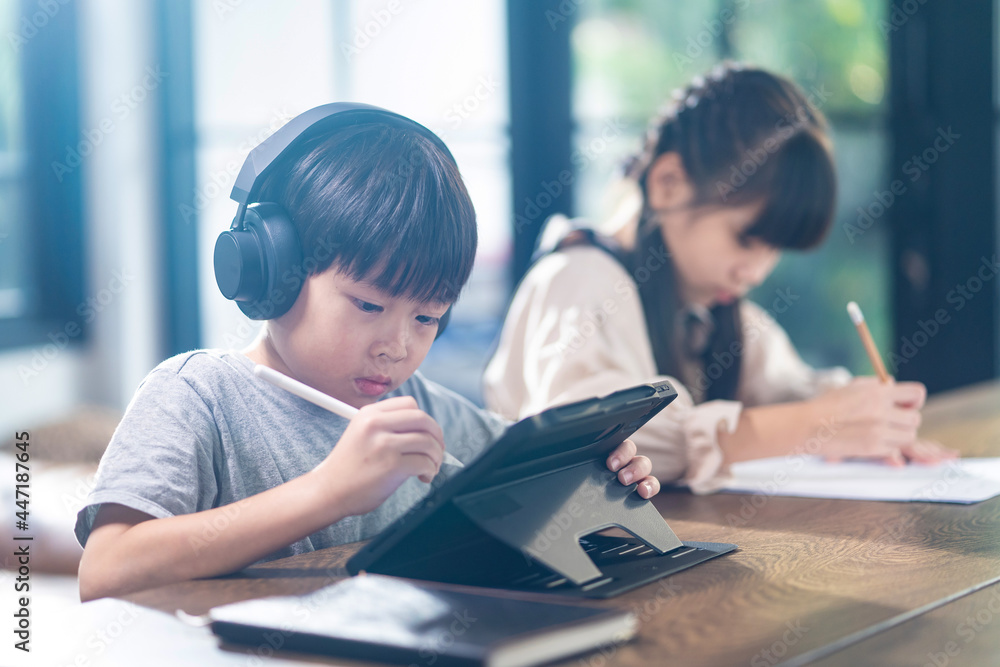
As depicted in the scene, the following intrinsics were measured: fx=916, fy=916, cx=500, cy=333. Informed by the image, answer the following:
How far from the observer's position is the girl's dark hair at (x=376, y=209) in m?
0.85

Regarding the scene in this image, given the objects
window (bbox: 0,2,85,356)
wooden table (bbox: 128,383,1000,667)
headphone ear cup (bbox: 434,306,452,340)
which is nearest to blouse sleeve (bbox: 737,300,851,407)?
wooden table (bbox: 128,383,1000,667)

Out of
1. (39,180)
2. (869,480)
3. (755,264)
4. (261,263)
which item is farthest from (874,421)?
(39,180)

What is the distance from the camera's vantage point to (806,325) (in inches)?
123

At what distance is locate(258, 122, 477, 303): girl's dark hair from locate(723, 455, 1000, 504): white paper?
0.52 meters

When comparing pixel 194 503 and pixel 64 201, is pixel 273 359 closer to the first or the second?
pixel 194 503

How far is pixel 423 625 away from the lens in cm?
55

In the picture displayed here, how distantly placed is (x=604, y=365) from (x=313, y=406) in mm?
539

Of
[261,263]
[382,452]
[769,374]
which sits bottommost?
[769,374]

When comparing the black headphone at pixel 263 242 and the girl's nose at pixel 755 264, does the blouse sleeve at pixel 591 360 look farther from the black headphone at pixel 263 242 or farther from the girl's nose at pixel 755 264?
the black headphone at pixel 263 242

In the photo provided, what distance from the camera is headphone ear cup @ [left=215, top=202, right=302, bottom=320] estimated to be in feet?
2.70

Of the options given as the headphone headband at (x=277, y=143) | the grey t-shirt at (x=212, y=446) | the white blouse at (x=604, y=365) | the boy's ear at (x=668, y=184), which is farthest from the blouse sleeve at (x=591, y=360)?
the headphone headband at (x=277, y=143)

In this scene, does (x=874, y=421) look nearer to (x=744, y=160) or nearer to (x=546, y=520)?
(x=744, y=160)

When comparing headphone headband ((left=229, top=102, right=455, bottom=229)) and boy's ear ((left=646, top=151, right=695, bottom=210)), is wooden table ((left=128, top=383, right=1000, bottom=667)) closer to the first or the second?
headphone headband ((left=229, top=102, right=455, bottom=229))

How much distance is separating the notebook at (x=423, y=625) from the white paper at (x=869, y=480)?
23.8 inches
